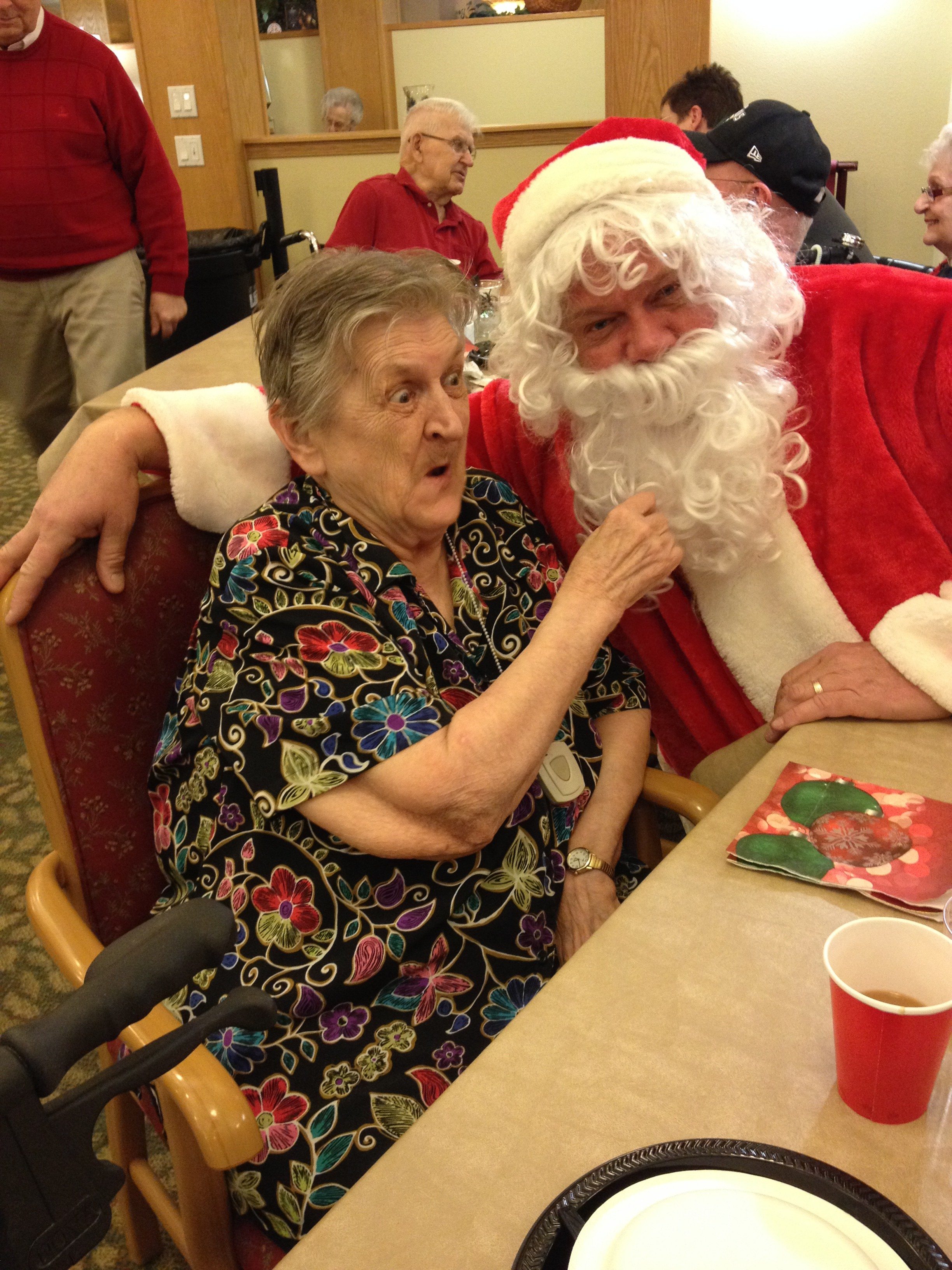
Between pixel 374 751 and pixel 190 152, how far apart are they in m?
5.31

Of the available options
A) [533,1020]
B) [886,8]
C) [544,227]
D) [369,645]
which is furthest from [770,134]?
[886,8]

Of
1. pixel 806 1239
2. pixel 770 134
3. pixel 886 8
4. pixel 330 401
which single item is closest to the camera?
pixel 806 1239

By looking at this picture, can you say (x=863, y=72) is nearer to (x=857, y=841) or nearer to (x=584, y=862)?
(x=584, y=862)

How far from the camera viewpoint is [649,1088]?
76 centimetres

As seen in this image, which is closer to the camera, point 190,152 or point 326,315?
point 326,315

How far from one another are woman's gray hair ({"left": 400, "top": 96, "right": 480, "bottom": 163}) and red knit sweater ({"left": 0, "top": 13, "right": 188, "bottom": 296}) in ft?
3.36

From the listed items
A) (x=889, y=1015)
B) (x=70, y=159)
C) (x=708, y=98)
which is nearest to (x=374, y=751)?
(x=889, y=1015)

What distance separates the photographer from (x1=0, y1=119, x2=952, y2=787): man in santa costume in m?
1.42

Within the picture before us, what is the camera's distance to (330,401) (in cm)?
130

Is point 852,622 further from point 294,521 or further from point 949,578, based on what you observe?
point 294,521

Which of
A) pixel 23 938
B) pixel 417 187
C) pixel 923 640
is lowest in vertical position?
pixel 23 938

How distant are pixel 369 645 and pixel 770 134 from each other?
257 cm

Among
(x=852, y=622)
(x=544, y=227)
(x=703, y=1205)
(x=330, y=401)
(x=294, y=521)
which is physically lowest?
(x=852, y=622)

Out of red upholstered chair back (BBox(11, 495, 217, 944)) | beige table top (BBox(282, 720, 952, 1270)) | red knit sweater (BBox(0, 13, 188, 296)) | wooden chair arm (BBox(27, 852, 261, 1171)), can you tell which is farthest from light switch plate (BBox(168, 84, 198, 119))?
beige table top (BBox(282, 720, 952, 1270))
